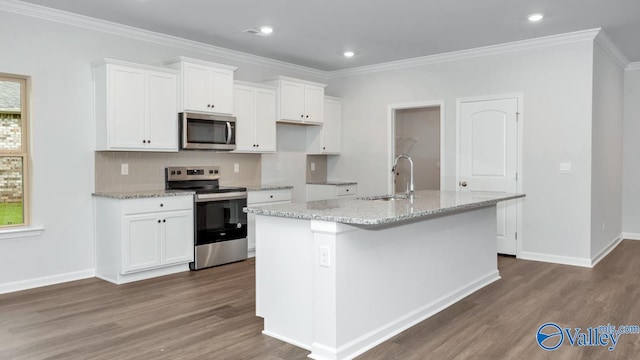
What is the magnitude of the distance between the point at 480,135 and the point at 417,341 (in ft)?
11.6

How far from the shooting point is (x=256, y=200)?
5750 mm

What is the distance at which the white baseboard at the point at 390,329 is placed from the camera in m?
2.85

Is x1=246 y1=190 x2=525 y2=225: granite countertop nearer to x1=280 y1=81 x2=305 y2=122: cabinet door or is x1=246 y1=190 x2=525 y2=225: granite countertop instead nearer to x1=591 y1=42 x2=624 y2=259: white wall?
x1=591 y1=42 x2=624 y2=259: white wall

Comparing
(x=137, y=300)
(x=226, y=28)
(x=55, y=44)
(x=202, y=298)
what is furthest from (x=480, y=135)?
(x=55, y=44)

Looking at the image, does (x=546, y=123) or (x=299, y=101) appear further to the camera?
(x=299, y=101)

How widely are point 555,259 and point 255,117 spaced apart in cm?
384

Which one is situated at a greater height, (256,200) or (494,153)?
(494,153)

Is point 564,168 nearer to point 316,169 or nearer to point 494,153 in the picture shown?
point 494,153

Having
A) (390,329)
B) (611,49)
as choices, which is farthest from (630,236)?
(390,329)

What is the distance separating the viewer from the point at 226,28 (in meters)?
5.02

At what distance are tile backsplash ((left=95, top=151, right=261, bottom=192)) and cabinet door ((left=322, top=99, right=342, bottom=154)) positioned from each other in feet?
4.62

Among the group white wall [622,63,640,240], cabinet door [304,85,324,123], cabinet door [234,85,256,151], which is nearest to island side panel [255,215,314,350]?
cabinet door [234,85,256,151]

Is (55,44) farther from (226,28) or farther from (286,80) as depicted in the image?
(286,80)

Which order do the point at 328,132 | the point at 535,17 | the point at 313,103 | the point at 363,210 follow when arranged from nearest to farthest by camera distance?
the point at 363,210 < the point at 535,17 < the point at 313,103 < the point at 328,132
